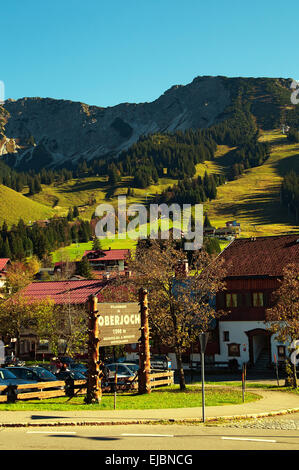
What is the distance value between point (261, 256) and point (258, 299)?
5.20 meters

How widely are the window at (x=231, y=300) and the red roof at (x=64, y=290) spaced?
17.8m

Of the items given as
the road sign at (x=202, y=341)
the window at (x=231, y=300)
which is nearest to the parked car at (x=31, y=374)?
the road sign at (x=202, y=341)

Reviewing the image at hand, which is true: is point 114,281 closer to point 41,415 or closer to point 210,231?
point 41,415

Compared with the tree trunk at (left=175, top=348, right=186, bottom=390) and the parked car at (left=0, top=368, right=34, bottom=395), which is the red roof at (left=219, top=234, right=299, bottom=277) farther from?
the parked car at (left=0, top=368, right=34, bottom=395)

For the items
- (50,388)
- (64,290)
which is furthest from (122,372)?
(64,290)

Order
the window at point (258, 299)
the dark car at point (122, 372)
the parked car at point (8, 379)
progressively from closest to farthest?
the parked car at point (8, 379) → the dark car at point (122, 372) → the window at point (258, 299)

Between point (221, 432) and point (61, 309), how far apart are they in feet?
150

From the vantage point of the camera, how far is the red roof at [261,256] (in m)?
53.1

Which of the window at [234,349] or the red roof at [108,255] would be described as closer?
the window at [234,349]

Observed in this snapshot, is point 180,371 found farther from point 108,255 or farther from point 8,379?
point 108,255

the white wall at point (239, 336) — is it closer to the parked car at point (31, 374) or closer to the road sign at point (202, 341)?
the parked car at point (31, 374)

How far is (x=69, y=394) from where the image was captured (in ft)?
85.6

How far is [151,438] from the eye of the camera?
15156 mm
